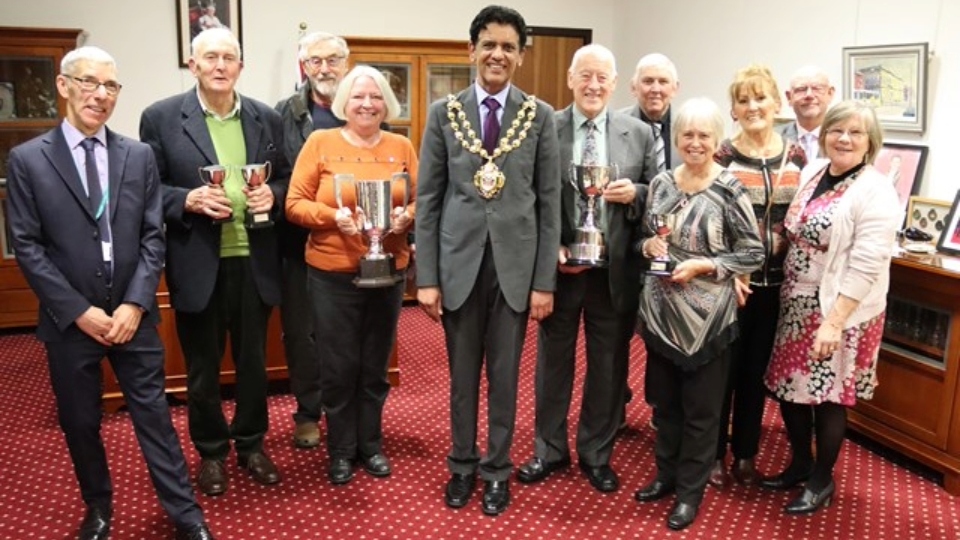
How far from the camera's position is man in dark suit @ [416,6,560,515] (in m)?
2.60

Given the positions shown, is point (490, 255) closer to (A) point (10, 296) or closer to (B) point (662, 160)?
(B) point (662, 160)

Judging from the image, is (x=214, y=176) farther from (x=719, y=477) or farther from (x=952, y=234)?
(x=952, y=234)

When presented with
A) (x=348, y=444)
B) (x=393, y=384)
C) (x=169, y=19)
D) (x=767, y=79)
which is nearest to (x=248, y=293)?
(x=348, y=444)

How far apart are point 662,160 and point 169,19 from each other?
365 centimetres

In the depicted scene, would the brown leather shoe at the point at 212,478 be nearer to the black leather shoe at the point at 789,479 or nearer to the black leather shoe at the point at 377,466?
the black leather shoe at the point at 377,466

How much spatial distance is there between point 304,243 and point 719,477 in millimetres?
1809

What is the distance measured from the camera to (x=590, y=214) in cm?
275

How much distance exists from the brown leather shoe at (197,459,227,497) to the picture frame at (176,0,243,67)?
10.7 feet

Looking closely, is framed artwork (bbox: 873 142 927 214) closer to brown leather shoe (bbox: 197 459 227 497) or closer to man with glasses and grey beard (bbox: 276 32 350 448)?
man with glasses and grey beard (bbox: 276 32 350 448)

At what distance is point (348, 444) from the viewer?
304 centimetres

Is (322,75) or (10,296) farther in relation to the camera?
(10,296)

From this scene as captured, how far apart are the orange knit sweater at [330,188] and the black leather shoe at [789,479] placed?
1.64 m

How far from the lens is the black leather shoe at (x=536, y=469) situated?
3.03m

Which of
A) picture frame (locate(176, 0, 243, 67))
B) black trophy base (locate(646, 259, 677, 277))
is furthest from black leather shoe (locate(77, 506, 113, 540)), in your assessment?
picture frame (locate(176, 0, 243, 67))
